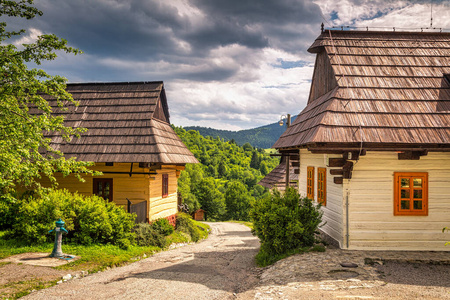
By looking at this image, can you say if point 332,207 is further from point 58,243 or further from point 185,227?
point 185,227

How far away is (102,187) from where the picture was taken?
42.4 feet

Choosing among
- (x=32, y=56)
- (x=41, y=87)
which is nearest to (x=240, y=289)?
(x=41, y=87)

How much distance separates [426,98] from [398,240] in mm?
4095

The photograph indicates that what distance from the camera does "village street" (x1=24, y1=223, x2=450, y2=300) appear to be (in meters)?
5.90

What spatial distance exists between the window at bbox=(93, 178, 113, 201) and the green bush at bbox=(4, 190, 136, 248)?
262 cm

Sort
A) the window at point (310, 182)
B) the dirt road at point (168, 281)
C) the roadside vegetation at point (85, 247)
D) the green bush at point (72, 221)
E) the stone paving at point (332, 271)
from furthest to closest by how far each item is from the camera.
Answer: the window at point (310, 182) → the green bush at point (72, 221) → the roadside vegetation at point (85, 247) → the dirt road at point (168, 281) → the stone paving at point (332, 271)

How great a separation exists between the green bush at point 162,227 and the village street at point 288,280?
354cm

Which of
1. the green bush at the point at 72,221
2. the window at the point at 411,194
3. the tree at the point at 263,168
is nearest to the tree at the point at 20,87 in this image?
the green bush at the point at 72,221

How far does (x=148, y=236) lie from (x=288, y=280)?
6.24 metres

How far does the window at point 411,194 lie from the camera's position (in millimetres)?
8477

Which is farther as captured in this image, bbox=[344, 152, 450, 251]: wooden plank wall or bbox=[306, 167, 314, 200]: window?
bbox=[306, 167, 314, 200]: window

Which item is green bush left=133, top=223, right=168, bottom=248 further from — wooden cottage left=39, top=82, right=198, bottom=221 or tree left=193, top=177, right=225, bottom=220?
tree left=193, top=177, right=225, bottom=220

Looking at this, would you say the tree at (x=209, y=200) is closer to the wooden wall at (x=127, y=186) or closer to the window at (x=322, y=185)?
the wooden wall at (x=127, y=186)

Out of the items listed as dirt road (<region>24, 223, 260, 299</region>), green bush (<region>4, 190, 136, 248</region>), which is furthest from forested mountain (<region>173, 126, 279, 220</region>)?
green bush (<region>4, 190, 136, 248</region>)
